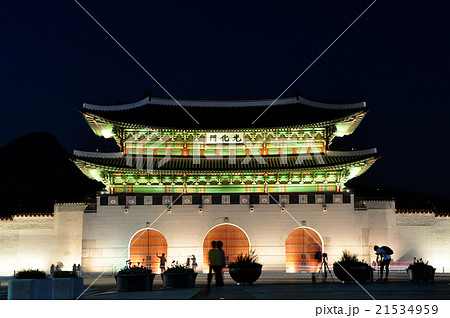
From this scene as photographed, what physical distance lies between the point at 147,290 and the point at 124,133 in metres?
21.0

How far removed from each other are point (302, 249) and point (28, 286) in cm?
2370

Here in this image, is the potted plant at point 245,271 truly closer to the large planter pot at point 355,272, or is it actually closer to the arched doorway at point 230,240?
the large planter pot at point 355,272

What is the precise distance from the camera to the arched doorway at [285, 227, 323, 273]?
122 ft

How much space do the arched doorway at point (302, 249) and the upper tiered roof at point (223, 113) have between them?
291 inches

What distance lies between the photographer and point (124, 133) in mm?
39469

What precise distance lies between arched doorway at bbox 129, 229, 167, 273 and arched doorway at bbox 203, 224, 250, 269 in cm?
292

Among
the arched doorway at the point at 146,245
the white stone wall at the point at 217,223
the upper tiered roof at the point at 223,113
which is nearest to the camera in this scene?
the white stone wall at the point at 217,223

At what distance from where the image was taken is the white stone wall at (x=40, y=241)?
37688 mm

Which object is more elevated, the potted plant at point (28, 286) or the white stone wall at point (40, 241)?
the white stone wall at point (40, 241)

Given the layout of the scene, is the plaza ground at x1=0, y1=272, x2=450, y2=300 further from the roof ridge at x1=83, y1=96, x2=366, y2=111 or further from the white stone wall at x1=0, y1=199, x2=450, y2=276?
the roof ridge at x1=83, y1=96, x2=366, y2=111

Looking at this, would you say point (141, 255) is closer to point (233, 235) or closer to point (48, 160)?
point (233, 235)

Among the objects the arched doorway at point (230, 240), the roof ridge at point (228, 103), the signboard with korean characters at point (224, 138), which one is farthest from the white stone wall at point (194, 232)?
the roof ridge at point (228, 103)

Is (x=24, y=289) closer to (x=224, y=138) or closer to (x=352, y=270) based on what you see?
(x=352, y=270)

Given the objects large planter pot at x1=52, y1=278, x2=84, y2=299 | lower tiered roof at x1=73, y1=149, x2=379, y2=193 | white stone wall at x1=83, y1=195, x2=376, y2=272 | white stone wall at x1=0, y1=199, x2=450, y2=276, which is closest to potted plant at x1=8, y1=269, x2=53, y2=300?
large planter pot at x1=52, y1=278, x2=84, y2=299
